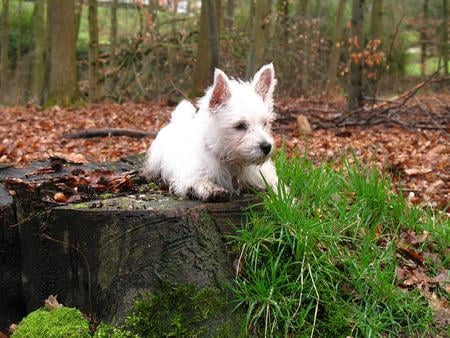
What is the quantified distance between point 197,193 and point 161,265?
0.63 meters

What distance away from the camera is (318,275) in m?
3.76

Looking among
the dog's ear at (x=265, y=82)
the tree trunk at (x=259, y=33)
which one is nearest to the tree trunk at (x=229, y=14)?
the tree trunk at (x=259, y=33)

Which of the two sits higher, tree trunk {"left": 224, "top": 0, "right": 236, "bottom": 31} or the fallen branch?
tree trunk {"left": 224, "top": 0, "right": 236, "bottom": 31}

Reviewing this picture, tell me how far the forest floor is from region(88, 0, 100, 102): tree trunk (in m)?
4.09

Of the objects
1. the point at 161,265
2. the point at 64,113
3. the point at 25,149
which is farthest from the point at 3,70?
the point at 161,265

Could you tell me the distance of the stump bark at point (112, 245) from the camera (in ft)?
11.7

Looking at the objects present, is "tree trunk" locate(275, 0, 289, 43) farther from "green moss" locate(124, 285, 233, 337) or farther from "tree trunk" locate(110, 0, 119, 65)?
"green moss" locate(124, 285, 233, 337)

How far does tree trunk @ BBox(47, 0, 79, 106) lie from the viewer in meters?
15.1

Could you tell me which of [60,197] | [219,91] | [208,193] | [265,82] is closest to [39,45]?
[60,197]

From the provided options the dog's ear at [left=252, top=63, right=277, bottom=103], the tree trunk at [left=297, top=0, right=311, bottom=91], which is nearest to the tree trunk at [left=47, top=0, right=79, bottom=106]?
the tree trunk at [left=297, top=0, right=311, bottom=91]

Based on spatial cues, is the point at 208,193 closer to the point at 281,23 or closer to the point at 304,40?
the point at 281,23

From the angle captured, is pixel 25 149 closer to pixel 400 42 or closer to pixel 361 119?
pixel 361 119

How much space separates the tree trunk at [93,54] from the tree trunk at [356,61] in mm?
9025

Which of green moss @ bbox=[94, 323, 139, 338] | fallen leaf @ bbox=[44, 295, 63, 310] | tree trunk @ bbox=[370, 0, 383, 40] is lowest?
fallen leaf @ bbox=[44, 295, 63, 310]
